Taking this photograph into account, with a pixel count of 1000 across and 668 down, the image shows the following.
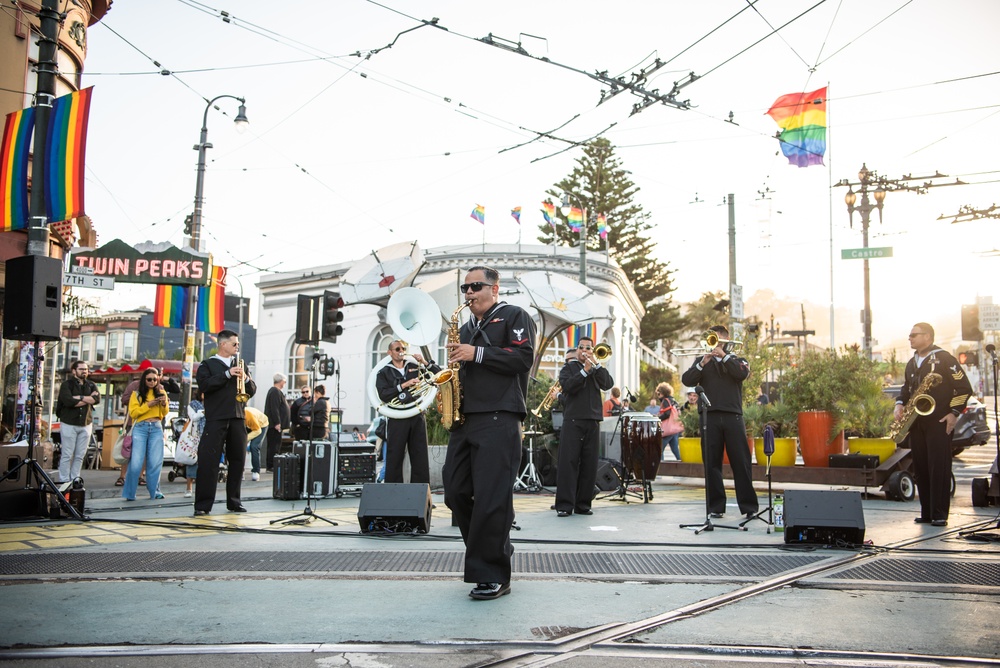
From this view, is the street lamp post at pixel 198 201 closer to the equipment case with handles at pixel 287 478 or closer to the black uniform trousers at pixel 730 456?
the equipment case with handles at pixel 287 478

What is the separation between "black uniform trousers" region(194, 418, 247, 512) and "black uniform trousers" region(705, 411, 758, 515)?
18.2 ft

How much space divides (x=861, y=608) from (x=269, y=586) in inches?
141

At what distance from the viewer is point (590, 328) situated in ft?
95.9

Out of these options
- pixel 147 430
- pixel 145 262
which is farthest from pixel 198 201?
Answer: pixel 147 430

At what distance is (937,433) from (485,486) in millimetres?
5968

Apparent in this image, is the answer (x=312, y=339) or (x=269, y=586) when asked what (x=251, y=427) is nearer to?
(x=312, y=339)

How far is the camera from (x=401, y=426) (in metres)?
9.49

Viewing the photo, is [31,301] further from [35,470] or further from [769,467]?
[769,467]

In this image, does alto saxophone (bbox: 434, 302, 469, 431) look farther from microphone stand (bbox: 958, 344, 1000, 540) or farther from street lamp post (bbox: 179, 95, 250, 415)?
street lamp post (bbox: 179, 95, 250, 415)

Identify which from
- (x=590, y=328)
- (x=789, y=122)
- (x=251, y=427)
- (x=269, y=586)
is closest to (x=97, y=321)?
(x=590, y=328)

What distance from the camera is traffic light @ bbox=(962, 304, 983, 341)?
21250 mm

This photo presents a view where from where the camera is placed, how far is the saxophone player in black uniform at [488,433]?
15.9 ft

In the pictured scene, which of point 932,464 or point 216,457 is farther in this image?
point 216,457

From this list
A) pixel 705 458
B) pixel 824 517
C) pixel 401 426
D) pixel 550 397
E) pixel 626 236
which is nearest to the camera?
pixel 824 517
